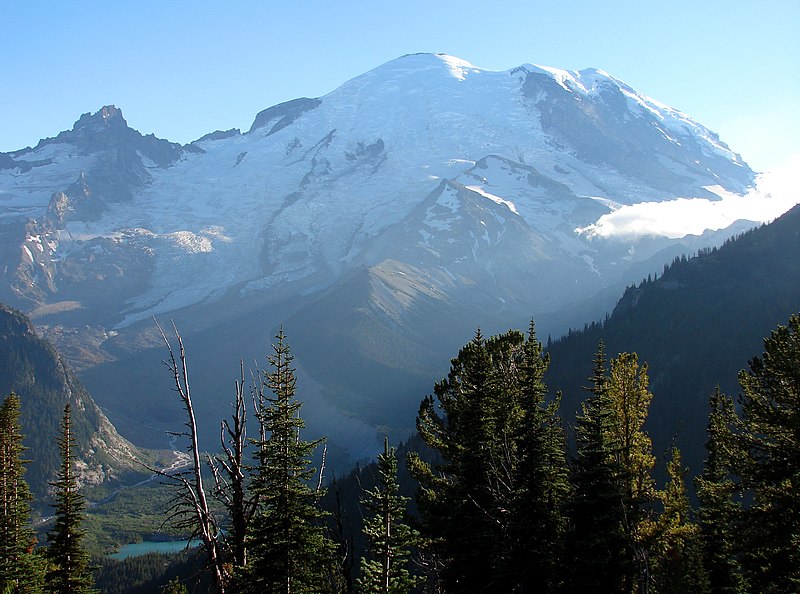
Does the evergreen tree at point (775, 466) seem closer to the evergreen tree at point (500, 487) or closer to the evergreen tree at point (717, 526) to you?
the evergreen tree at point (717, 526)

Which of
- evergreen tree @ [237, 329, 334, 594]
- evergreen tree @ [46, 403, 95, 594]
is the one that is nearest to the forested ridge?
evergreen tree @ [237, 329, 334, 594]

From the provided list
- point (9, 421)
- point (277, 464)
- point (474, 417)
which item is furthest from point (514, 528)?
point (9, 421)

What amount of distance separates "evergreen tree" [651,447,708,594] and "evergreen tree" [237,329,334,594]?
51.7 ft

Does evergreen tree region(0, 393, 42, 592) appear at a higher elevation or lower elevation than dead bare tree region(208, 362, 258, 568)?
lower

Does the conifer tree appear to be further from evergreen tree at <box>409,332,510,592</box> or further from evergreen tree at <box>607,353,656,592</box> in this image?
evergreen tree at <box>607,353,656,592</box>

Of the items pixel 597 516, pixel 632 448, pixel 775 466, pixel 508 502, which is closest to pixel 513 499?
pixel 508 502

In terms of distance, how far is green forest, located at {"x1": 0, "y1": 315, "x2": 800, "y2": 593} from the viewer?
83.0ft

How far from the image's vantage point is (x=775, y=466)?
2784 centimetres

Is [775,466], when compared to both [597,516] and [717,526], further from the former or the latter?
[717,526]

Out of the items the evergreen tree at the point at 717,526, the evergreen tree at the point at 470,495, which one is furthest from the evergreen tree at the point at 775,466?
the evergreen tree at the point at 470,495

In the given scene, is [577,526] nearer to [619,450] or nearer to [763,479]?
[619,450]

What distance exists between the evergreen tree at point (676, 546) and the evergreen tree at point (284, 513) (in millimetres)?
15748

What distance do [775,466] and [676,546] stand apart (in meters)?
9.68

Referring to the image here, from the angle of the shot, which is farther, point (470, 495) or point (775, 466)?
point (470, 495)
